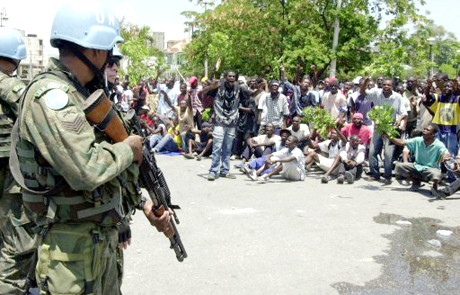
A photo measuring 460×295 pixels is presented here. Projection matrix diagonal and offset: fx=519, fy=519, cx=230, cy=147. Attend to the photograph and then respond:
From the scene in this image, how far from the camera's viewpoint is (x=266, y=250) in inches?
209

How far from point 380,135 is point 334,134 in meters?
0.93

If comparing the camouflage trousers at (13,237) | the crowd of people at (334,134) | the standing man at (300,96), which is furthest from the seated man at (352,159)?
the camouflage trousers at (13,237)

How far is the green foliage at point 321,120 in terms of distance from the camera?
9.86 meters

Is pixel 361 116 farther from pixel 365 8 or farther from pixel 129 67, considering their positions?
pixel 129 67

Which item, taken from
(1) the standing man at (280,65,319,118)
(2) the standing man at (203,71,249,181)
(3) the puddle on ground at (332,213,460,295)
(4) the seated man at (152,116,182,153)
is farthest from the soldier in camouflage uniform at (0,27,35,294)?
(4) the seated man at (152,116,182,153)

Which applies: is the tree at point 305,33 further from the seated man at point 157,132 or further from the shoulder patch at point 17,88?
the shoulder patch at point 17,88

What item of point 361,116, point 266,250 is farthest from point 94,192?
point 361,116

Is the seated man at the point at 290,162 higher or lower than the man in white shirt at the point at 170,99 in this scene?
lower

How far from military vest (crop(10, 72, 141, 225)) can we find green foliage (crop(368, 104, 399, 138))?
6988 millimetres

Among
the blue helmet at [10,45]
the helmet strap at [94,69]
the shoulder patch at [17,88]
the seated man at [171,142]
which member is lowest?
the seated man at [171,142]

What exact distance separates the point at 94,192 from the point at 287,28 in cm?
1961

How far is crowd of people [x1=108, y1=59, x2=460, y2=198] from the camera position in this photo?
8.54 meters

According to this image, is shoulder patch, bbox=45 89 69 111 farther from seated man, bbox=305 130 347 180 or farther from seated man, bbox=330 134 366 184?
seated man, bbox=305 130 347 180

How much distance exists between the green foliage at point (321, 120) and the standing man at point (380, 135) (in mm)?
857
